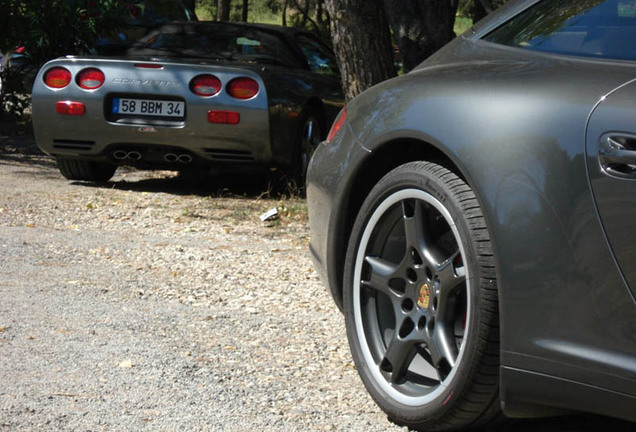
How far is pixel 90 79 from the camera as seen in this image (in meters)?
7.23

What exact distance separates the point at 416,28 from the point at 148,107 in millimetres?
2265

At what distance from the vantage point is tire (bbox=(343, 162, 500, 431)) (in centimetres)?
262

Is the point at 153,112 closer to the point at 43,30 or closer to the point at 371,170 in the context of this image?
the point at 371,170

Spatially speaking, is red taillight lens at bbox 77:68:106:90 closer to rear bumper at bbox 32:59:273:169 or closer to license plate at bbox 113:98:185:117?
rear bumper at bbox 32:59:273:169

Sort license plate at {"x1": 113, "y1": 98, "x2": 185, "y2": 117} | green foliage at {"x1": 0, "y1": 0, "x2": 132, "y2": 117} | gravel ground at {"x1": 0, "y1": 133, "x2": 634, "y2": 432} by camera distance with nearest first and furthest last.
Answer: gravel ground at {"x1": 0, "y1": 133, "x2": 634, "y2": 432} → license plate at {"x1": 113, "y1": 98, "x2": 185, "y2": 117} → green foliage at {"x1": 0, "y1": 0, "x2": 132, "y2": 117}

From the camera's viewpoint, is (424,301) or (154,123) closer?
(424,301)

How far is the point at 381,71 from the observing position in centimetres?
712

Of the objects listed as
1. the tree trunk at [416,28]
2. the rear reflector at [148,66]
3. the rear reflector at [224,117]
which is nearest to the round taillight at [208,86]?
the rear reflector at [224,117]

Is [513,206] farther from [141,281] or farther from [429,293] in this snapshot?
[141,281]

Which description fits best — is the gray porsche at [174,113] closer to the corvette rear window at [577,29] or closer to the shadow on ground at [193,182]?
the shadow on ground at [193,182]

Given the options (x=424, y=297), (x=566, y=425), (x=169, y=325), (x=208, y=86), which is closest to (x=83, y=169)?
(x=208, y=86)

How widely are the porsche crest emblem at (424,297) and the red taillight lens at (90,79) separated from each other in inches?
190

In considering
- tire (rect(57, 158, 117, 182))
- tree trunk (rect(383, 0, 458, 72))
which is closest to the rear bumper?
tire (rect(57, 158, 117, 182))

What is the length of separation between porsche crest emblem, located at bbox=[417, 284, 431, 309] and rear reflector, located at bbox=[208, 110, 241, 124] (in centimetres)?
430
